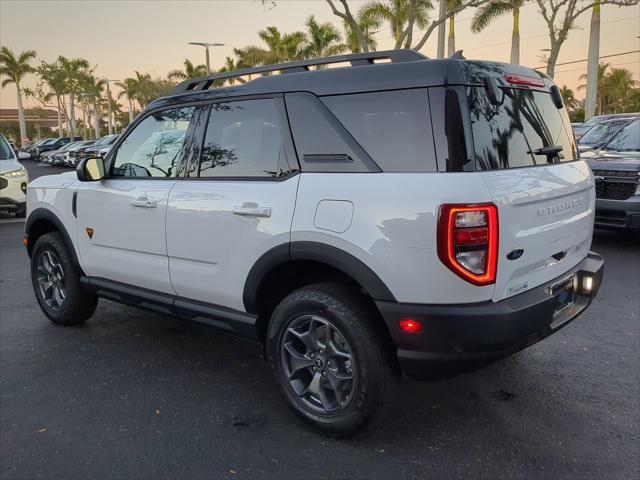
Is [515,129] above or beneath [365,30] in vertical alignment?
beneath

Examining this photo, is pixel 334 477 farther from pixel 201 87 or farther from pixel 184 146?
pixel 201 87

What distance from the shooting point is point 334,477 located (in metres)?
2.65

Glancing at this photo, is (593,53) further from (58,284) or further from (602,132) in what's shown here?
(58,284)

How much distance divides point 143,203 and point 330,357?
66.2 inches

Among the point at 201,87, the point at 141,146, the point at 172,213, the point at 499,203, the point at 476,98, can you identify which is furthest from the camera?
the point at 141,146

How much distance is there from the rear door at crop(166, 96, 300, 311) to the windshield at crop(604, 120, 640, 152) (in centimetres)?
654

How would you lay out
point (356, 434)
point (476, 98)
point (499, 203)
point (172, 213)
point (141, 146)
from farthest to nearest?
point (141, 146), point (172, 213), point (356, 434), point (476, 98), point (499, 203)

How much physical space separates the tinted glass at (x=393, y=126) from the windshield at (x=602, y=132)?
706 centimetres

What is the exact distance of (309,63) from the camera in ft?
10.4

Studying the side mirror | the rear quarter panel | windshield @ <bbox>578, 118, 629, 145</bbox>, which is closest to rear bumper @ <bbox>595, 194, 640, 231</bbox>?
windshield @ <bbox>578, 118, 629, 145</bbox>

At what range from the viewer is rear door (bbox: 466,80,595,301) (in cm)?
255

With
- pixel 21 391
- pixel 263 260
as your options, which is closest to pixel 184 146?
pixel 263 260

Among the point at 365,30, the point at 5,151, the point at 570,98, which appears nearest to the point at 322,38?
the point at 365,30

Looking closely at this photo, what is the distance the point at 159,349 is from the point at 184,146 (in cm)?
159
